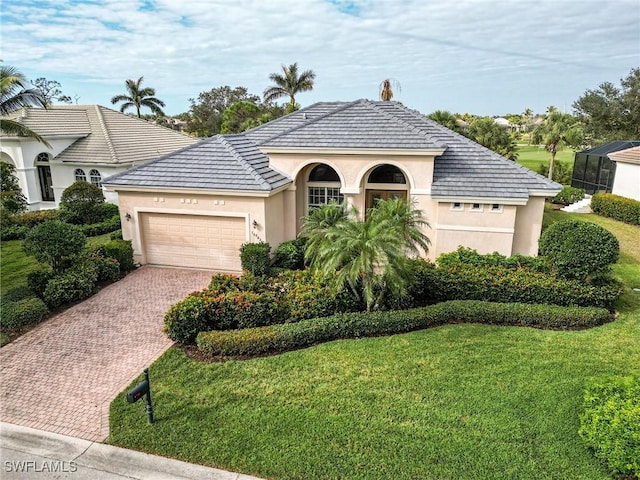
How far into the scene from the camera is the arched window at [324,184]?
17219mm

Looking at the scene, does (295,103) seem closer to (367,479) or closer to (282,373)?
(282,373)

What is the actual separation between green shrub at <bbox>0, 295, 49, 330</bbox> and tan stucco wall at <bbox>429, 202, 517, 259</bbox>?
41.5 ft

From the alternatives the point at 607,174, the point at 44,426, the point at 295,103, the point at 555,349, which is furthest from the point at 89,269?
the point at 295,103

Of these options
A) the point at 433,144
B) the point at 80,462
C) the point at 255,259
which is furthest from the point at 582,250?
the point at 80,462

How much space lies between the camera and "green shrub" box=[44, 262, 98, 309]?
12289 millimetres

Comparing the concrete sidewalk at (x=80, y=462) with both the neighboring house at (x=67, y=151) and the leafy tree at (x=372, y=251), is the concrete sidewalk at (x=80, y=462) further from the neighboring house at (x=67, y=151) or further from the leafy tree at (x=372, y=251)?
the neighboring house at (x=67, y=151)

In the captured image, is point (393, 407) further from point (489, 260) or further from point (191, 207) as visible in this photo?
point (191, 207)

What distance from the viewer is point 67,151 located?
26078mm

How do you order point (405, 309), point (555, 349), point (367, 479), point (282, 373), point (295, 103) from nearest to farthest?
point (367, 479) < point (282, 373) < point (555, 349) < point (405, 309) < point (295, 103)

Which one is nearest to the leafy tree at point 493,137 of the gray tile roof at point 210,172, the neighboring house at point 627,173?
the neighboring house at point 627,173

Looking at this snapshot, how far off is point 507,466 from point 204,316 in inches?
277

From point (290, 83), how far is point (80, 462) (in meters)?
38.9

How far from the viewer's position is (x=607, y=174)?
27.9 m

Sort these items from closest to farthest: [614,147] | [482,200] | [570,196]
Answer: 1. [482,200]
2. [570,196]
3. [614,147]
